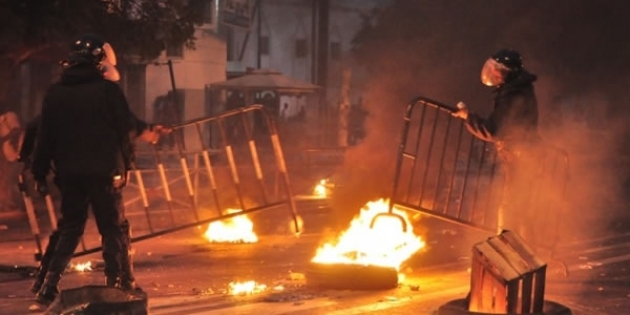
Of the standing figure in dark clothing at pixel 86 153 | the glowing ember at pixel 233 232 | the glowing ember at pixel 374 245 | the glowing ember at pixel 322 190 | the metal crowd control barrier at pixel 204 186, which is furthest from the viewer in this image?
the glowing ember at pixel 322 190

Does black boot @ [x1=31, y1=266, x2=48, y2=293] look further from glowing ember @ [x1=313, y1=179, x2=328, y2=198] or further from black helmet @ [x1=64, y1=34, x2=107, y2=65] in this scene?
glowing ember @ [x1=313, y1=179, x2=328, y2=198]

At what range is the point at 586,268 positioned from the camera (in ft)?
32.4

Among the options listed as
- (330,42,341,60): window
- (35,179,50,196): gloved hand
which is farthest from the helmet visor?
(330,42,341,60): window

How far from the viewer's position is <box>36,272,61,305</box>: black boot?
7.34 metres

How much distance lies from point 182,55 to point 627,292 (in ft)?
91.2

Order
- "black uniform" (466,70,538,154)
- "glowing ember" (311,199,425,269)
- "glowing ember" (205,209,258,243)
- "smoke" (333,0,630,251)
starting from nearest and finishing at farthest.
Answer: "black uniform" (466,70,538,154) → "glowing ember" (311,199,425,269) → "glowing ember" (205,209,258,243) → "smoke" (333,0,630,251)

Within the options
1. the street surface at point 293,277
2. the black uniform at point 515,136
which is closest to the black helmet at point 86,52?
the street surface at point 293,277

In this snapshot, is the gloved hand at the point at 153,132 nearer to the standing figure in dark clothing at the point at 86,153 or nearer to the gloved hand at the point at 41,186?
the standing figure in dark clothing at the point at 86,153

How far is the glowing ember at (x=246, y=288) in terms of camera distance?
845cm

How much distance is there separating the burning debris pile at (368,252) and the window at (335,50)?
56.9 m

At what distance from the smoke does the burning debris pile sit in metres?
5.35

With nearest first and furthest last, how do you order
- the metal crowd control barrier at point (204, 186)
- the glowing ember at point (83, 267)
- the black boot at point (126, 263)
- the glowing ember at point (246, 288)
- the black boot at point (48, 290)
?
the black boot at point (48, 290), the black boot at point (126, 263), the glowing ember at point (246, 288), the glowing ember at point (83, 267), the metal crowd control barrier at point (204, 186)

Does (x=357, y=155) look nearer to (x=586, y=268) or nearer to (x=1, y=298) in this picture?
(x=586, y=268)

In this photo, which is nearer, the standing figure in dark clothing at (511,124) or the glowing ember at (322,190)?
the standing figure in dark clothing at (511,124)
